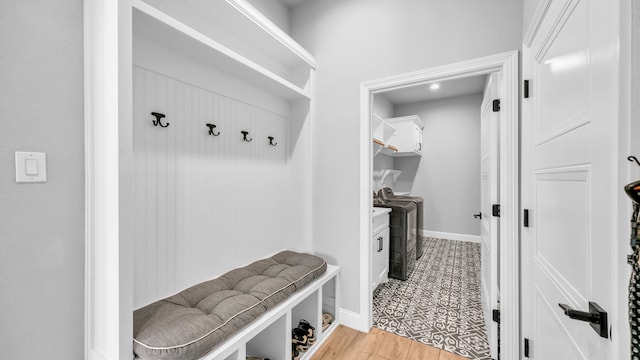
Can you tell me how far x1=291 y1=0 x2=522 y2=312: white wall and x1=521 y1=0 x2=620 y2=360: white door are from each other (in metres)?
0.55

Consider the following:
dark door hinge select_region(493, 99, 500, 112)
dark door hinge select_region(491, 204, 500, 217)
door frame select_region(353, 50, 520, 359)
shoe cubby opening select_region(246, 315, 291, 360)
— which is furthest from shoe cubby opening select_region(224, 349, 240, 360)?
dark door hinge select_region(493, 99, 500, 112)

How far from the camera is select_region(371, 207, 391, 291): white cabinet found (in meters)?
2.54

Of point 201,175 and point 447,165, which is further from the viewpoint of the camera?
point 447,165

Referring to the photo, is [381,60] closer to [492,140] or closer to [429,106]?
[492,140]

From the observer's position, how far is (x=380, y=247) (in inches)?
107

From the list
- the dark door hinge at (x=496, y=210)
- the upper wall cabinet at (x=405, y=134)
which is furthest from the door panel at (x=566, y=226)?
the upper wall cabinet at (x=405, y=134)

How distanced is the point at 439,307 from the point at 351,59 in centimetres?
245

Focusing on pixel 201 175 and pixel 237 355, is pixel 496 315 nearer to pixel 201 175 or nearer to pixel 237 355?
pixel 237 355

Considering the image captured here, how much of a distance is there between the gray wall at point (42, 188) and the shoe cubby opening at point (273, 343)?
88cm

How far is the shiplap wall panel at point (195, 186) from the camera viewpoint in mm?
1352

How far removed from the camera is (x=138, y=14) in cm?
112

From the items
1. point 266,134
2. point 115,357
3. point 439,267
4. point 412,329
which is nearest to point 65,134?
point 115,357

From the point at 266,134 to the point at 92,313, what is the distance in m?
1.52

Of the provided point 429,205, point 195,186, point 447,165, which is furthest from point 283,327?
point 447,165
